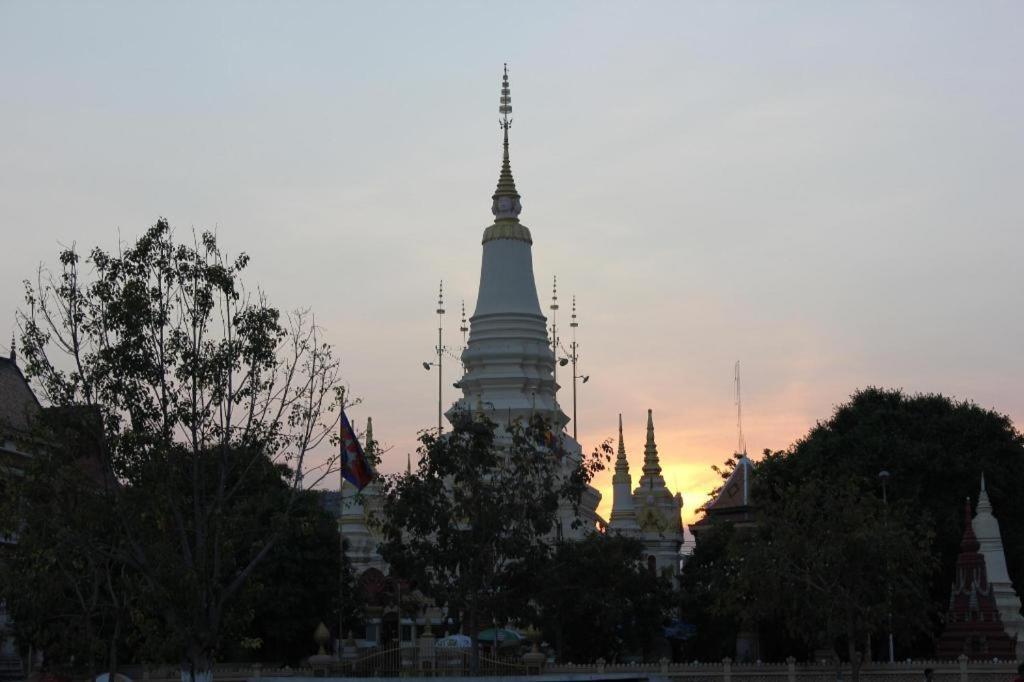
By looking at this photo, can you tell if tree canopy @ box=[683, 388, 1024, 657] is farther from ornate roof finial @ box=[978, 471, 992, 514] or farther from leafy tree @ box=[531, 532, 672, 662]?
leafy tree @ box=[531, 532, 672, 662]

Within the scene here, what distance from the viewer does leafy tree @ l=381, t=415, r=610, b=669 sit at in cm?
4691

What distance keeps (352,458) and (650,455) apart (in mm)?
46395

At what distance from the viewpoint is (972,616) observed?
5184 centimetres

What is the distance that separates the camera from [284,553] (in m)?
56.9

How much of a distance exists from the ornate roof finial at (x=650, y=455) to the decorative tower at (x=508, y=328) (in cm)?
1375

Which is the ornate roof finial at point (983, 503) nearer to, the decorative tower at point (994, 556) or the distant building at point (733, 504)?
the decorative tower at point (994, 556)

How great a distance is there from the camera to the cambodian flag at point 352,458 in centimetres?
4750

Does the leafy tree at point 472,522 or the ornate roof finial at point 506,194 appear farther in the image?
the ornate roof finial at point 506,194

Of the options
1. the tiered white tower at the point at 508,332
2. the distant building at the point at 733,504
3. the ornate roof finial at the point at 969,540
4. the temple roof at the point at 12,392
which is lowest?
the ornate roof finial at the point at 969,540

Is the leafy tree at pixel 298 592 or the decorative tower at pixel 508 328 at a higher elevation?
the decorative tower at pixel 508 328

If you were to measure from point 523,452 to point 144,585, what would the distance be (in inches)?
669

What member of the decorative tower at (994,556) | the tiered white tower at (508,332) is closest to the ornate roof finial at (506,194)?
the tiered white tower at (508,332)

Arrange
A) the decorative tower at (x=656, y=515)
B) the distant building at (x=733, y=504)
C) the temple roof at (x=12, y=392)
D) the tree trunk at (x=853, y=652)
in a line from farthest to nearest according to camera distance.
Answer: the decorative tower at (x=656, y=515) → the distant building at (x=733, y=504) → the temple roof at (x=12, y=392) → the tree trunk at (x=853, y=652)

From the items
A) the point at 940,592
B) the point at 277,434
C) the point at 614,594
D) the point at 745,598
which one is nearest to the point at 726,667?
the point at 745,598
